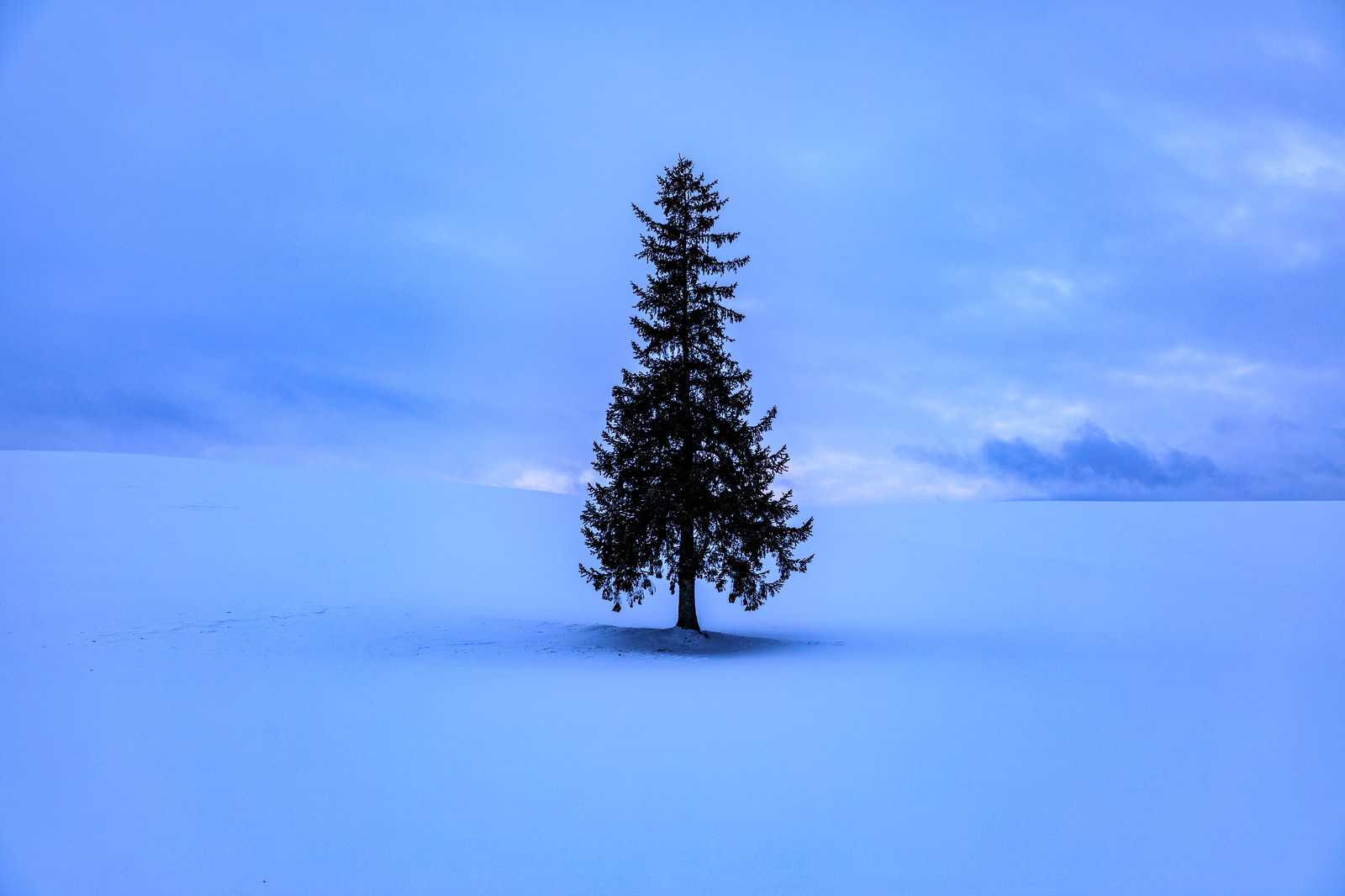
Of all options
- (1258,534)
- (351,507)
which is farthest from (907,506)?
(351,507)

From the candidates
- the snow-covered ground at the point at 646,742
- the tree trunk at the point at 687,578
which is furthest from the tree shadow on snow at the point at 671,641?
the tree trunk at the point at 687,578

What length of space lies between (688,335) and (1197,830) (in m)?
15.2

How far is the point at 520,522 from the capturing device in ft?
149

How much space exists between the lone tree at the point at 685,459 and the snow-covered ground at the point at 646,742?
196cm

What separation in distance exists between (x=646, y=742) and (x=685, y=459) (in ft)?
34.5

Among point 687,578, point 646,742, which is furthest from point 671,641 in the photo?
point 646,742

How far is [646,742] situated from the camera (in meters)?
9.85

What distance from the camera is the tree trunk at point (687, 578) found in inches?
770

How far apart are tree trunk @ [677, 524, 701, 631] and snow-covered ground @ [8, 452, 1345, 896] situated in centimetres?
86

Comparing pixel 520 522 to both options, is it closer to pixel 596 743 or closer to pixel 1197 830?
pixel 596 743

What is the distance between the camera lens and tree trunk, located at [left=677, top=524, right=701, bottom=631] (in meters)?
19.6

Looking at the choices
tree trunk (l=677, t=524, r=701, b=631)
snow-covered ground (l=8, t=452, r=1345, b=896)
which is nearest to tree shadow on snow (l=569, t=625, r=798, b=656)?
snow-covered ground (l=8, t=452, r=1345, b=896)

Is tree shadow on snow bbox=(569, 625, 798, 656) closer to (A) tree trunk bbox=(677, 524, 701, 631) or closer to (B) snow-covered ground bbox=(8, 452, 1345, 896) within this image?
(B) snow-covered ground bbox=(8, 452, 1345, 896)

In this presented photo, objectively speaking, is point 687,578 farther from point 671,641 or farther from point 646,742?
point 646,742
